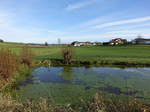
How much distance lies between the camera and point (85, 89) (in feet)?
45.5

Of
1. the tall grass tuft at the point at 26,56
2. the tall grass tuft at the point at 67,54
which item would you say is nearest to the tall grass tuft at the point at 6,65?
the tall grass tuft at the point at 26,56

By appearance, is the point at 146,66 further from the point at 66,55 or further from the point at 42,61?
the point at 42,61

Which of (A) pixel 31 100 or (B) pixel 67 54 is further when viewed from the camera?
(B) pixel 67 54

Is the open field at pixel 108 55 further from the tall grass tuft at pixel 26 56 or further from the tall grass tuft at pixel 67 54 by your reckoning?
the tall grass tuft at pixel 26 56

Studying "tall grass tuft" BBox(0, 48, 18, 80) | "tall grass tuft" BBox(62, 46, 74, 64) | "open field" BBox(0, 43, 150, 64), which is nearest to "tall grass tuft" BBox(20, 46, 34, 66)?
"tall grass tuft" BBox(62, 46, 74, 64)

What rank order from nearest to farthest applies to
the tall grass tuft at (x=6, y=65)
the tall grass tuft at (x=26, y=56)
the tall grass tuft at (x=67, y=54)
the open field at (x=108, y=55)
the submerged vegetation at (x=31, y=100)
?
the submerged vegetation at (x=31, y=100) < the tall grass tuft at (x=6, y=65) < the tall grass tuft at (x=26, y=56) < the tall grass tuft at (x=67, y=54) < the open field at (x=108, y=55)

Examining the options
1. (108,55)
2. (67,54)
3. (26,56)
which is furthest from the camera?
(108,55)

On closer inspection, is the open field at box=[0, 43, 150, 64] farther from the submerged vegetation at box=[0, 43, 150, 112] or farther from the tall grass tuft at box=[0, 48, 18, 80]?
the tall grass tuft at box=[0, 48, 18, 80]

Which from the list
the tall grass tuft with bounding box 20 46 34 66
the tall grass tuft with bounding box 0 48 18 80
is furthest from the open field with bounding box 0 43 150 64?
the tall grass tuft with bounding box 0 48 18 80

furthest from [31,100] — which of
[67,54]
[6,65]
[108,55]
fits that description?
[108,55]

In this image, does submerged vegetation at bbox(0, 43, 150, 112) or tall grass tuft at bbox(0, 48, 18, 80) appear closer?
submerged vegetation at bbox(0, 43, 150, 112)

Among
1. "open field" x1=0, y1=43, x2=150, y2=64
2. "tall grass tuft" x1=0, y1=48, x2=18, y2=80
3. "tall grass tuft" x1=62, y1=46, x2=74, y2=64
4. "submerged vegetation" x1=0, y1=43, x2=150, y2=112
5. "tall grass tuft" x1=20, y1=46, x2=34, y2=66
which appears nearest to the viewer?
"submerged vegetation" x1=0, y1=43, x2=150, y2=112

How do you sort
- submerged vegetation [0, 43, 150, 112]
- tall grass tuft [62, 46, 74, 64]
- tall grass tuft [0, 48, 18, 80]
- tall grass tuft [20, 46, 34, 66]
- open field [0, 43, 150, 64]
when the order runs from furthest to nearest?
open field [0, 43, 150, 64] < tall grass tuft [62, 46, 74, 64] < tall grass tuft [20, 46, 34, 66] < tall grass tuft [0, 48, 18, 80] < submerged vegetation [0, 43, 150, 112]

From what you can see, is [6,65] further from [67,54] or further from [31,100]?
[67,54]
